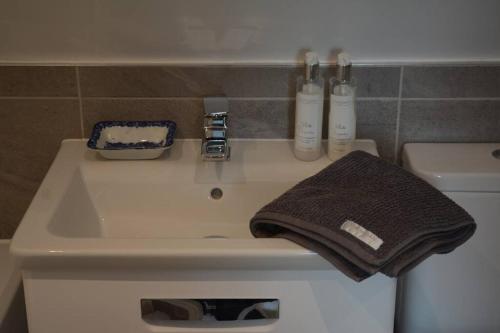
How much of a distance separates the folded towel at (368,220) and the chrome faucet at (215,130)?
0.67 ft

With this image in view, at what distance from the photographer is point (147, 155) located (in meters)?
1.40

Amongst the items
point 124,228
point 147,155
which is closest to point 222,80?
point 147,155

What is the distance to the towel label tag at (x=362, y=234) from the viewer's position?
3.50ft

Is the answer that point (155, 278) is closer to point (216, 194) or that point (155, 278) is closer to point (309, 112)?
point (216, 194)

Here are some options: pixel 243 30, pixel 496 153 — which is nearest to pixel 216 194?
pixel 243 30

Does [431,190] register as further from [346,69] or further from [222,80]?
[222,80]

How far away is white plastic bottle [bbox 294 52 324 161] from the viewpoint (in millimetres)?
1337

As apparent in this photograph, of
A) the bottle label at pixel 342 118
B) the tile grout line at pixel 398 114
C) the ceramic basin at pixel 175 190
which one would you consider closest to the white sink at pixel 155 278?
the ceramic basin at pixel 175 190

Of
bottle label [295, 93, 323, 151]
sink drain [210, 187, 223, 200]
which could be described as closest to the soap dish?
sink drain [210, 187, 223, 200]

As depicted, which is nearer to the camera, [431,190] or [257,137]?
[431,190]

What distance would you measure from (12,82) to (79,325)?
54 centimetres

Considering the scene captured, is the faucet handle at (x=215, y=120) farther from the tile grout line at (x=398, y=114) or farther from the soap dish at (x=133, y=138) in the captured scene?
the tile grout line at (x=398, y=114)

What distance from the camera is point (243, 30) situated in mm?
1376

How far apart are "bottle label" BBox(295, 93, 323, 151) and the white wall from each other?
0.37ft
